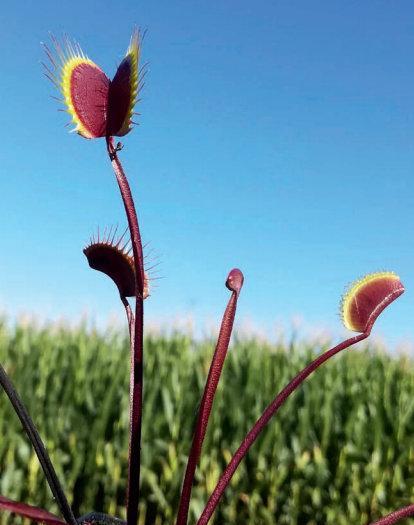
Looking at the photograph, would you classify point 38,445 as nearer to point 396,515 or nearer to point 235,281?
point 235,281

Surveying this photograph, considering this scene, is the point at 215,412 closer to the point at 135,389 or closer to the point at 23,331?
the point at 23,331

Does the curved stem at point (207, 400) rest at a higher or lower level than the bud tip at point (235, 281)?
lower

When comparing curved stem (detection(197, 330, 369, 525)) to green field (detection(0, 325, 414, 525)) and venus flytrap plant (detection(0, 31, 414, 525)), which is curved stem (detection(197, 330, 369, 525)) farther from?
green field (detection(0, 325, 414, 525))

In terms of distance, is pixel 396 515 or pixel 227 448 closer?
pixel 396 515

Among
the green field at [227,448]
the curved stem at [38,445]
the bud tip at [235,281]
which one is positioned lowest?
the curved stem at [38,445]

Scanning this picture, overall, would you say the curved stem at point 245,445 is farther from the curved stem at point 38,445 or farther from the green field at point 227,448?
the green field at point 227,448

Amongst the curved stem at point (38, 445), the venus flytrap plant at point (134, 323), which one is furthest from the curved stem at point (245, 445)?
the curved stem at point (38, 445)

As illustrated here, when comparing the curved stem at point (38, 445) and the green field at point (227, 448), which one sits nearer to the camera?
the curved stem at point (38, 445)

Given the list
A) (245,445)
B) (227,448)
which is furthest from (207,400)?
(227,448)

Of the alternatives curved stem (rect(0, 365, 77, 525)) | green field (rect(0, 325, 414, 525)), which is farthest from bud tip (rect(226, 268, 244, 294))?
green field (rect(0, 325, 414, 525))
